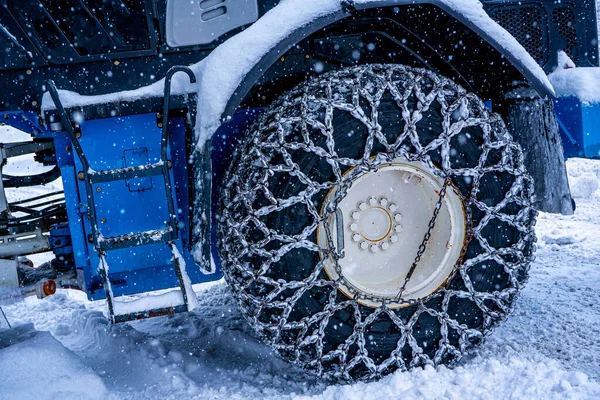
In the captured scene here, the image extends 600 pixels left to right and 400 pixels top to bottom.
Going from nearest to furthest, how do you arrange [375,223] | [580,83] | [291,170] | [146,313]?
[291,170]
[146,313]
[375,223]
[580,83]

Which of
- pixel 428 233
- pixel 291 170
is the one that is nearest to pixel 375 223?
pixel 428 233

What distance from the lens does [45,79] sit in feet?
8.57


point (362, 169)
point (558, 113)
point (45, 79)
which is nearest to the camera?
point (362, 169)

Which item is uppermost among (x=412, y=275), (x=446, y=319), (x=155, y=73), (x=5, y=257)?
(x=155, y=73)

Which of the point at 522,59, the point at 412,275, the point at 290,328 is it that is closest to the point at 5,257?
the point at 290,328

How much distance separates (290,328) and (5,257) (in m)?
1.47

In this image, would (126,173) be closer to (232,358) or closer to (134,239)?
(134,239)

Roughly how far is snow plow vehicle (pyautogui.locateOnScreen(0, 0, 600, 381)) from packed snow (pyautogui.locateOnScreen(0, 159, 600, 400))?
191mm

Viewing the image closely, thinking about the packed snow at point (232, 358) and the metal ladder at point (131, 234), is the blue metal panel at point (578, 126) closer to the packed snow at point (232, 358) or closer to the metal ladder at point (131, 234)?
the packed snow at point (232, 358)

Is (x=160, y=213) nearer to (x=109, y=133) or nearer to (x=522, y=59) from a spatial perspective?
(x=109, y=133)

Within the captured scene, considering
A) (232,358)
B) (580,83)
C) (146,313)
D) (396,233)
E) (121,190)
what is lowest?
(232,358)

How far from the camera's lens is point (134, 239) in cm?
254

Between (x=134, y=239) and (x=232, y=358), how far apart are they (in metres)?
0.94

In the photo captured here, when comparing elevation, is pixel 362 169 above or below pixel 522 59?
below
